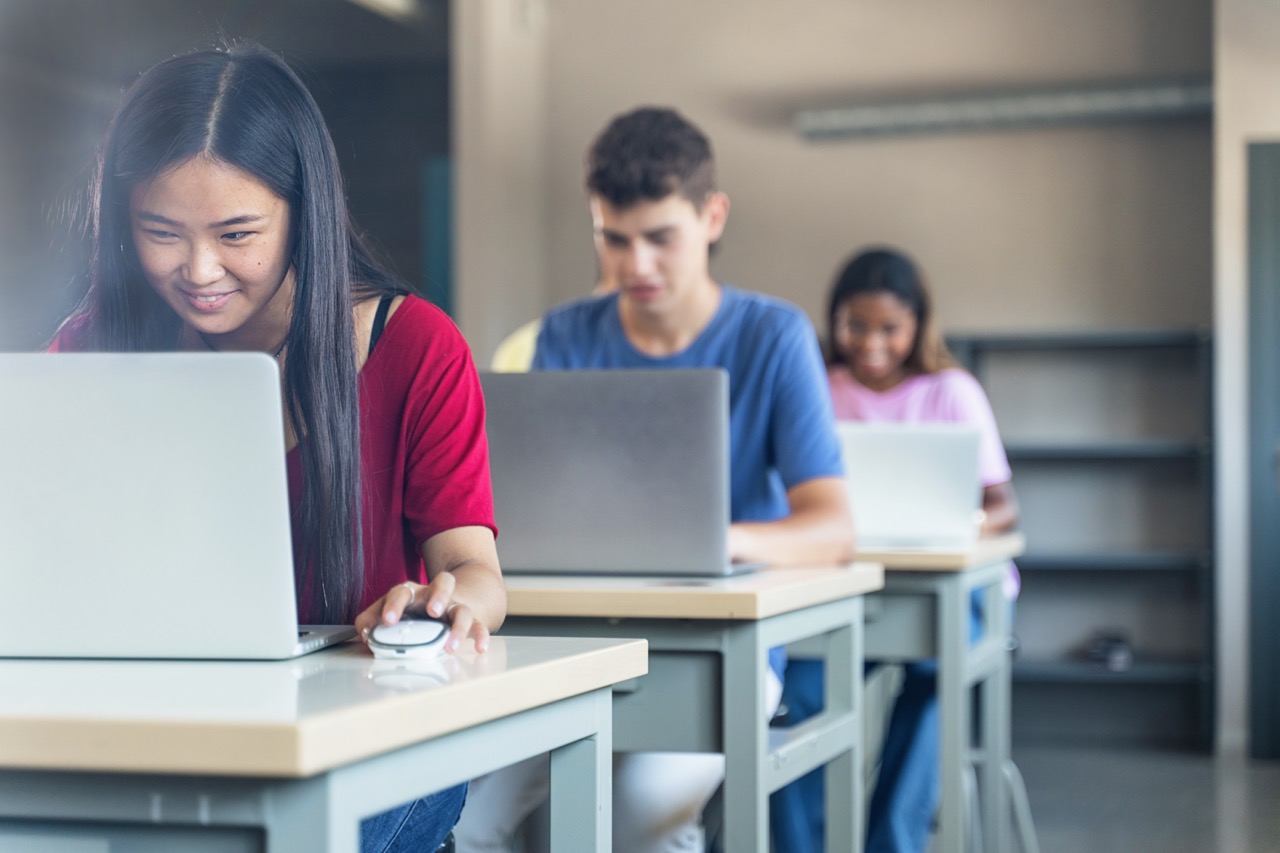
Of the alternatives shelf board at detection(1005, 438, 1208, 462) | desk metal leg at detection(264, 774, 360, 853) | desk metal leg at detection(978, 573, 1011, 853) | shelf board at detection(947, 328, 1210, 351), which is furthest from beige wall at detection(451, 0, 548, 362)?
desk metal leg at detection(264, 774, 360, 853)

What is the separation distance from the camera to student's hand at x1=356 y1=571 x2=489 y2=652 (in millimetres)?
1095

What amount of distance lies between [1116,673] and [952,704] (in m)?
3.04

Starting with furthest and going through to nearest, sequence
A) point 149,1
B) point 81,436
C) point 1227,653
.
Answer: point 1227,653, point 149,1, point 81,436

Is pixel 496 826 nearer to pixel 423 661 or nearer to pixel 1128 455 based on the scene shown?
pixel 423 661

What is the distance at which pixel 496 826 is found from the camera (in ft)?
6.42

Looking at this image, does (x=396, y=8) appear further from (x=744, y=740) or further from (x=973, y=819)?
(x=744, y=740)

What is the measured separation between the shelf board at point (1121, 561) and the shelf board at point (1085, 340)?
76 centimetres

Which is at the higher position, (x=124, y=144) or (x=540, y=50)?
(x=540, y=50)

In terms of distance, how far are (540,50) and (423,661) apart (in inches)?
222

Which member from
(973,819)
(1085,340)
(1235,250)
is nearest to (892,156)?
(1085,340)

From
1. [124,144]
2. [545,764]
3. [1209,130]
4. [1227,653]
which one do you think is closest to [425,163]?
[1209,130]

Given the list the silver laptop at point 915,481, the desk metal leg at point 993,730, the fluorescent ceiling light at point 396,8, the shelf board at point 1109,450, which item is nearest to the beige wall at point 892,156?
the fluorescent ceiling light at point 396,8

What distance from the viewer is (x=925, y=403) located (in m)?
3.73

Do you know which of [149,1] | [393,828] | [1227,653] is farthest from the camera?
[1227,653]
